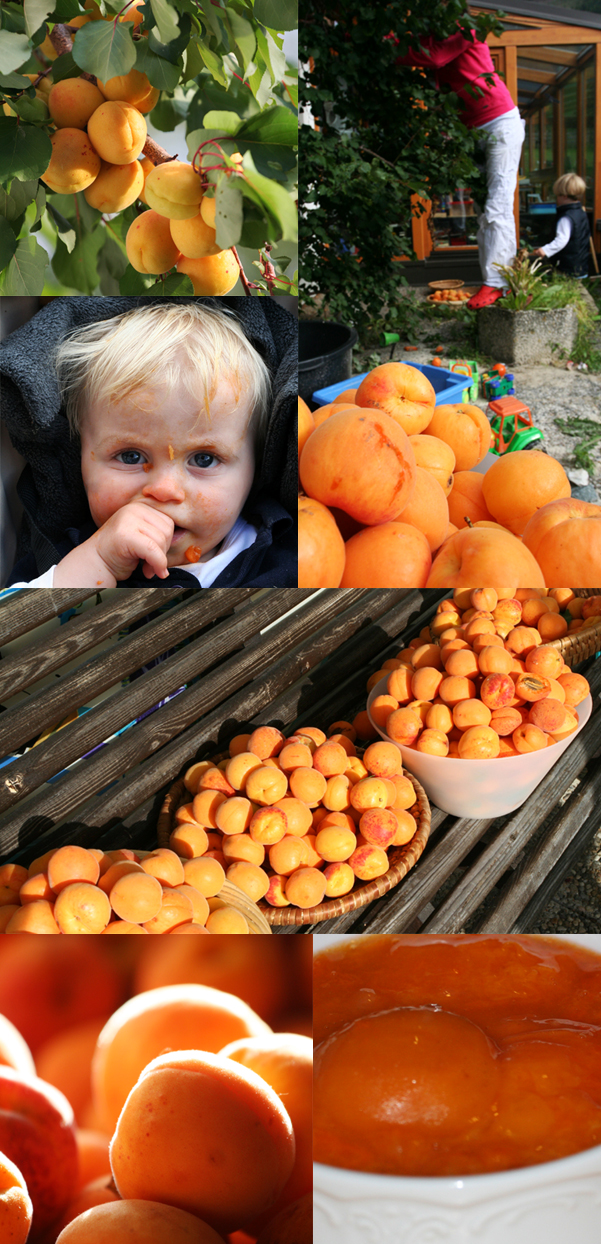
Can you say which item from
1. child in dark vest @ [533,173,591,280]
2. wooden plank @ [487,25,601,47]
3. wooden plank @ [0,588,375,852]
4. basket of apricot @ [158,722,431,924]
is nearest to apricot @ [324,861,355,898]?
basket of apricot @ [158,722,431,924]

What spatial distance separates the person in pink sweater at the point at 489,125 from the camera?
0.97m

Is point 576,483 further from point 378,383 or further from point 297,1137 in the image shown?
point 297,1137

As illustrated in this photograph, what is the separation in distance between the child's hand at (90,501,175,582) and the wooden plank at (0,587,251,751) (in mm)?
90

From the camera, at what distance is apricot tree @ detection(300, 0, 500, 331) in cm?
117

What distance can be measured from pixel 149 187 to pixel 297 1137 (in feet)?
2.90

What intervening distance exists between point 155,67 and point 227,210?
5.7 inches

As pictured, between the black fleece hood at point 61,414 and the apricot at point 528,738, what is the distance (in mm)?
345

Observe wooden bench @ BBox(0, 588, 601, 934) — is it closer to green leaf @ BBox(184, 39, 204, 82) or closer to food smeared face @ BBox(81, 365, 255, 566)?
food smeared face @ BBox(81, 365, 255, 566)

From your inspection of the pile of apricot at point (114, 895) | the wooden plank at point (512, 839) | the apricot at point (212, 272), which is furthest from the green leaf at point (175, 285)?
the wooden plank at point (512, 839)

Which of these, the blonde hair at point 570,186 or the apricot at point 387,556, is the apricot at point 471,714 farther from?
the blonde hair at point 570,186

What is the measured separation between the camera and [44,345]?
2.36 feet

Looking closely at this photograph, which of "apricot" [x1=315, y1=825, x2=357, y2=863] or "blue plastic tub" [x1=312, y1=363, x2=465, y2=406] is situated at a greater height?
"blue plastic tub" [x1=312, y1=363, x2=465, y2=406]

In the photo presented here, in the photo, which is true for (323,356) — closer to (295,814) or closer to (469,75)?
(469,75)

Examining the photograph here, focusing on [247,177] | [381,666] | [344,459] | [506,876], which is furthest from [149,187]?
[506,876]
